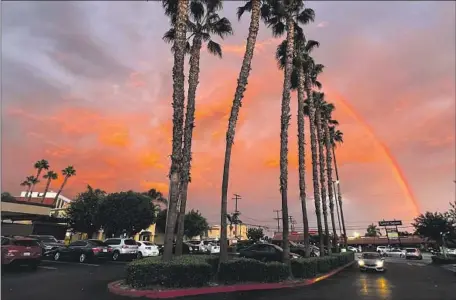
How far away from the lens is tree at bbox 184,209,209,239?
7044 centimetres

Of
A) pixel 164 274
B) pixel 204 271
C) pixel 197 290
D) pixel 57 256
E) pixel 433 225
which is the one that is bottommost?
pixel 197 290

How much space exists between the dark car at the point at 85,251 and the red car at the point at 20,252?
5.41 m

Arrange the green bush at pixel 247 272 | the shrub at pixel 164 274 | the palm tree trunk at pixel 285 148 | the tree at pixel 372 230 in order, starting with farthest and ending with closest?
the tree at pixel 372 230 < the palm tree trunk at pixel 285 148 < the green bush at pixel 247 272 < the shrub at pixel 164 274

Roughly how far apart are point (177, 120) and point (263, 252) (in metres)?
14.3

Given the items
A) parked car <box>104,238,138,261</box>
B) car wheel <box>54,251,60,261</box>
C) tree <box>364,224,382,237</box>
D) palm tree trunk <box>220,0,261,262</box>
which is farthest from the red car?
tree <box>364,224,382,237</box>

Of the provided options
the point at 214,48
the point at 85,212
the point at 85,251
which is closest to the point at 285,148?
the point at 214,48

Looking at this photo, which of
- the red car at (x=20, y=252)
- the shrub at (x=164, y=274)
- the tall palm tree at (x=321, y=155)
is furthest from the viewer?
the tall palm tree at (x=321, y=155)

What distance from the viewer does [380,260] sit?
78.4 ft

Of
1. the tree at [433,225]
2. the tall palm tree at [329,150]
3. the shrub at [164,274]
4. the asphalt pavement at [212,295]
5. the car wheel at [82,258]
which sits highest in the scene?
the tall palm tree at [329,150]

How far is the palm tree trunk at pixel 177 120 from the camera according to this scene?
15.2 m

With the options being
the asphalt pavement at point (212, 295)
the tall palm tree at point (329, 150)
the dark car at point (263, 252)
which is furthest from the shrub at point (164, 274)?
the tall palm tree at point (329, 150)

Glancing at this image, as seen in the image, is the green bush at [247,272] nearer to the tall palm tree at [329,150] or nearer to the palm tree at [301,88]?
the palm tree at [301,88]

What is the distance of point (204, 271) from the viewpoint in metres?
13.2

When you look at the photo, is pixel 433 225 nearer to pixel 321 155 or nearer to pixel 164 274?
pixel 321 155
